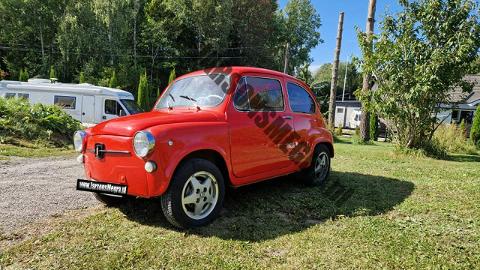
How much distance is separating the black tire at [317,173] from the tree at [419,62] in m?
5.07

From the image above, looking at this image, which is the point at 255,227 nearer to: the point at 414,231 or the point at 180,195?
the point at 180,195

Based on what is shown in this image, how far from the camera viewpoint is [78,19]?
3331 centimetres

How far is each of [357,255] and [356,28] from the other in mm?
9805

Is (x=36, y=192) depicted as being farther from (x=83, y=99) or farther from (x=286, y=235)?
(x=83, y=99)

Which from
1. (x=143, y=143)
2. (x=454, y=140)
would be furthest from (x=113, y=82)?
(x=143, y=143)

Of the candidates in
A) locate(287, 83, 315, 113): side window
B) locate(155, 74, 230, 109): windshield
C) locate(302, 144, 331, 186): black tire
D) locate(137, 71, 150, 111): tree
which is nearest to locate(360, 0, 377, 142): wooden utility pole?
locate(302, 144, 331, 186): black tire

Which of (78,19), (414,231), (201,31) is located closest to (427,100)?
(414,231)

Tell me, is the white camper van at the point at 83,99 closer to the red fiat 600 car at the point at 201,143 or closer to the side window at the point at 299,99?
the side window at the point at 299,99

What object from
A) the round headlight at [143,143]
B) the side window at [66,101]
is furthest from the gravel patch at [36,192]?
the side window at [66,101]

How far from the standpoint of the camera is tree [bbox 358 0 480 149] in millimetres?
9859

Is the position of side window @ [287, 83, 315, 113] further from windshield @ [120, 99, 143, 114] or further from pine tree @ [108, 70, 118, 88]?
pine tree @ [108, 70, 118, 88]

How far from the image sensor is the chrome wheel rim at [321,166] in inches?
244

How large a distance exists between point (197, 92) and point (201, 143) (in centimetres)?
112

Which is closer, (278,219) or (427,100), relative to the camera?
(278,219)
